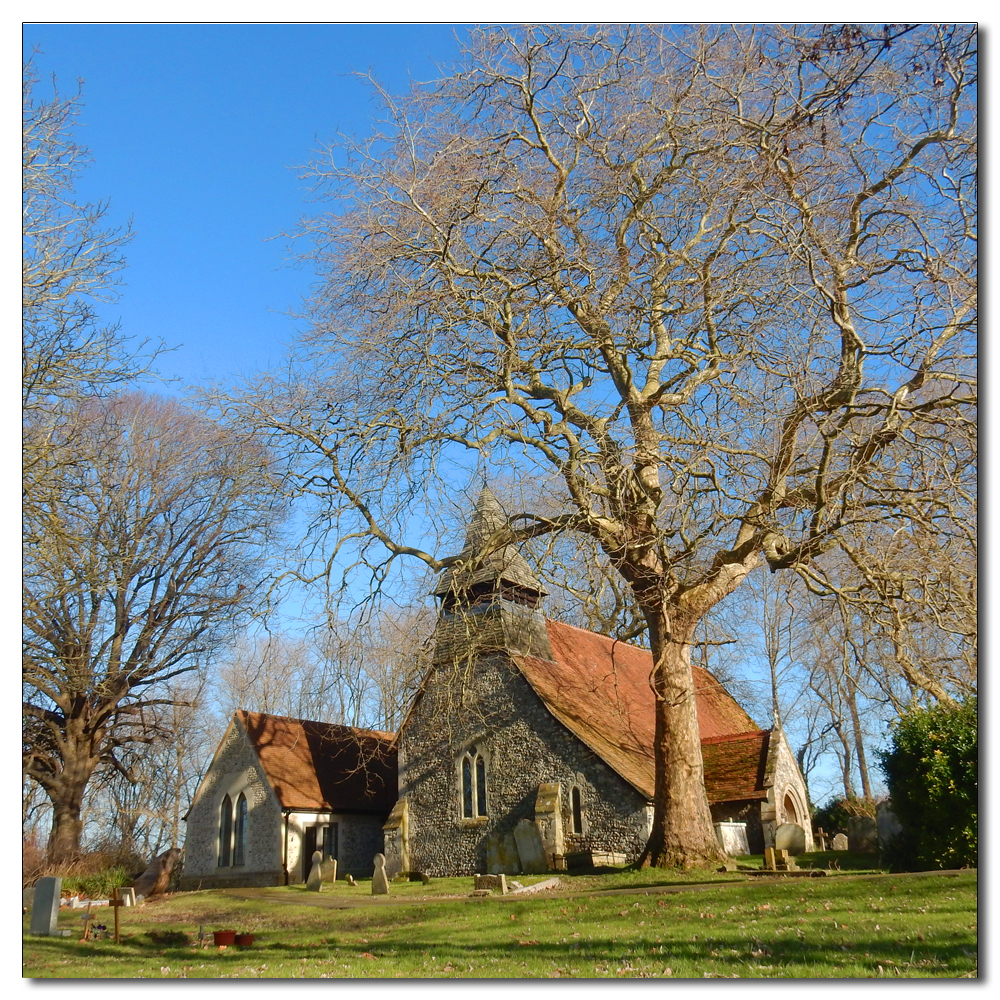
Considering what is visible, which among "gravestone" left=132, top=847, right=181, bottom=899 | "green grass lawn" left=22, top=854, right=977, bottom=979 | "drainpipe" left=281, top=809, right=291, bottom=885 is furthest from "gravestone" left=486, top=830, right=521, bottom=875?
"gravestone" left=132, top=847, right=181, bottom=899

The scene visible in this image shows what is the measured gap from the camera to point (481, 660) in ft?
78.9

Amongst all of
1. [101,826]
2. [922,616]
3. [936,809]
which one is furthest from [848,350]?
[101,826]

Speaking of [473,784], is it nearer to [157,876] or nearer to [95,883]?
[95,883]

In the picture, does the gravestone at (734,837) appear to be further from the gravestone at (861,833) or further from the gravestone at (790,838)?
the gravestone at (861,833)

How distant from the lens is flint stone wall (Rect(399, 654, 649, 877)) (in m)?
20.6

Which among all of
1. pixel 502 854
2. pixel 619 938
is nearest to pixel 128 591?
pixel 502 854

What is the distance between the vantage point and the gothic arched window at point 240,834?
28.0 meters

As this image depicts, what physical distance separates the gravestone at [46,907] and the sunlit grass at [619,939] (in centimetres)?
48

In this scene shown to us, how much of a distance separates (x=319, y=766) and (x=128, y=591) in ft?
30.8

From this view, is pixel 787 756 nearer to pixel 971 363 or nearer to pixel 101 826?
pixel 971 363

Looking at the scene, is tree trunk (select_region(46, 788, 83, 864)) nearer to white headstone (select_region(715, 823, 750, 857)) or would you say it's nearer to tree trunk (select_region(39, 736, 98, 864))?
tree trunk (select_region(39, 736, 98, 864))

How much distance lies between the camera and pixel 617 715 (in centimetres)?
2475

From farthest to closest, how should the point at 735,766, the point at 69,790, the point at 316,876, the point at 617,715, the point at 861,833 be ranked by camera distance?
the point at 617,715
the point at 735,766
the point at 316,876
the point at 69,790
the point at 861,833

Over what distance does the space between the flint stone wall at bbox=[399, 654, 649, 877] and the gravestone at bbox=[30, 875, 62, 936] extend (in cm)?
948
